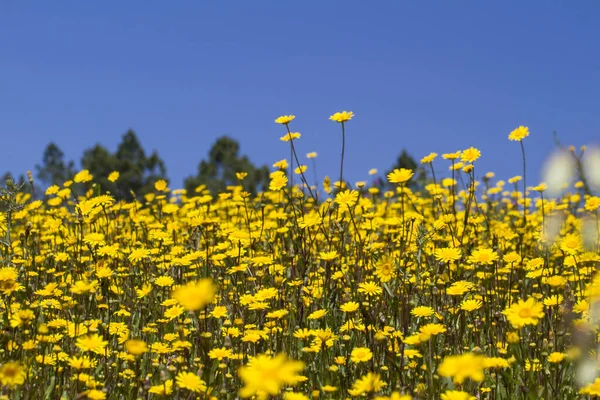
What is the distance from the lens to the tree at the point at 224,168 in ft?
144

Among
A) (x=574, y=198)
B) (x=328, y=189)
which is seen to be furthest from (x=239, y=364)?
(x=574, y=198)

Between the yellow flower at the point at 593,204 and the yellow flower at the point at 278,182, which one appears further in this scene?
the yellow flower at the point at 593,204

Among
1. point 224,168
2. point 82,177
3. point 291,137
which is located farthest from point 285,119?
point 224,168

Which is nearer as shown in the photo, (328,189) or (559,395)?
(559,395)

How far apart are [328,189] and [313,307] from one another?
1131 millimetres

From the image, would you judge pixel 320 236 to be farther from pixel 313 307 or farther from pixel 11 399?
pixel 11 399

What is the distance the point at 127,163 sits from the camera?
4884 cm

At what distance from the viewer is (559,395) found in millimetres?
2910

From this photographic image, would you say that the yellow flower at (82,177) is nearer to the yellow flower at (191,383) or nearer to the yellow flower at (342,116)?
the yellow flower at (342,116)

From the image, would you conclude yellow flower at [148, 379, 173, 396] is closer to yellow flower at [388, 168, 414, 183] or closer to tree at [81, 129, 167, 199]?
yellow flower at [388, 168, 414, 183]

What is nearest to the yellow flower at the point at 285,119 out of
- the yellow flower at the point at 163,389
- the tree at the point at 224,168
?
the yellow flower at the point at 163,389

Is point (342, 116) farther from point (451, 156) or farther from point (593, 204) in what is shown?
point (593, 204)

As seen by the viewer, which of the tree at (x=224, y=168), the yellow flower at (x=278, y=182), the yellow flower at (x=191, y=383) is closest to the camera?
the yellow flower at (x=191, y=383)

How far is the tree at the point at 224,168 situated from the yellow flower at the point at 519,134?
122ft
